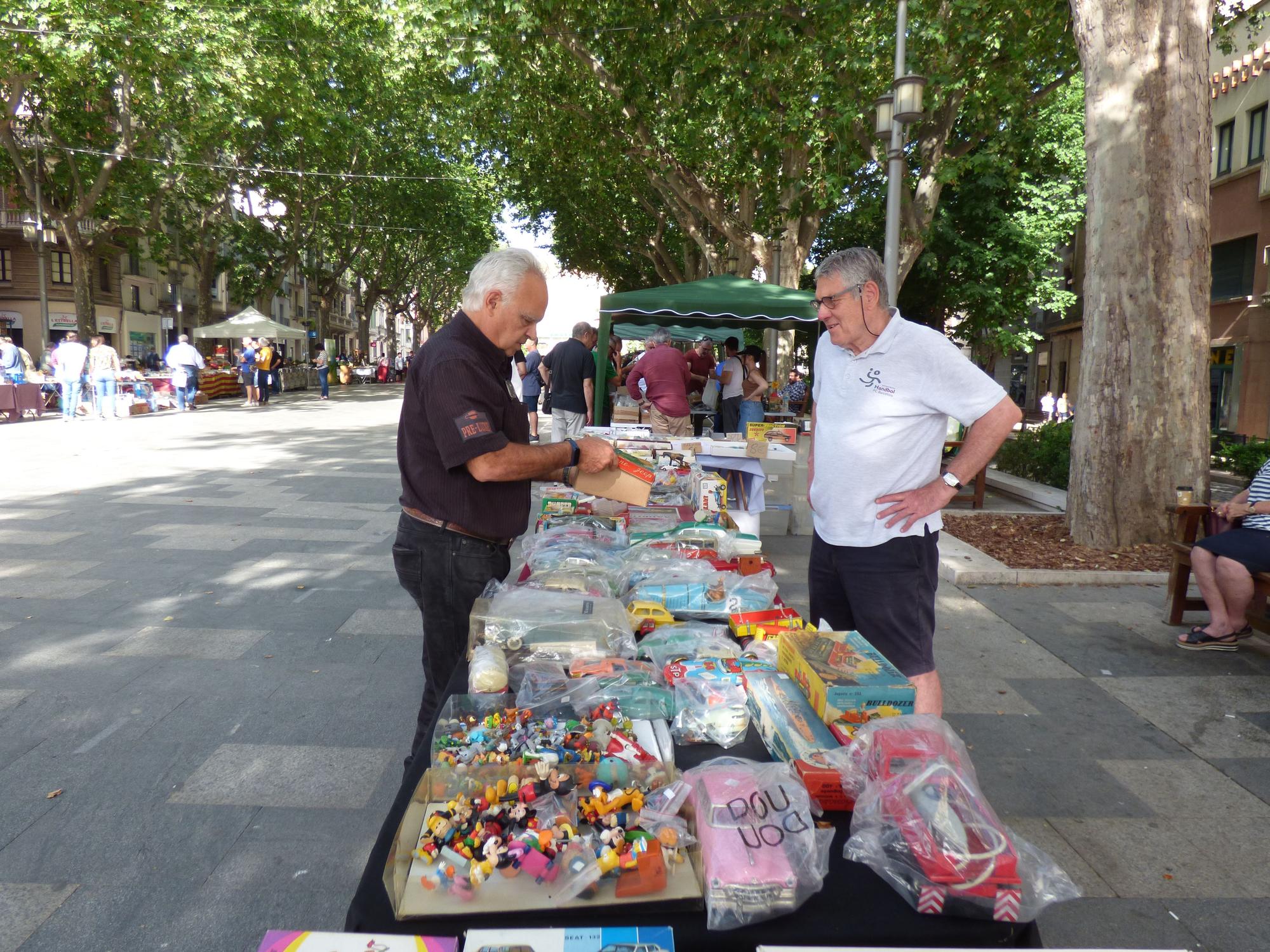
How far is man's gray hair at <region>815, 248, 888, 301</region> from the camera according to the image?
2768 millimetres

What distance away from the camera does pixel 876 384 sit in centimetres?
279

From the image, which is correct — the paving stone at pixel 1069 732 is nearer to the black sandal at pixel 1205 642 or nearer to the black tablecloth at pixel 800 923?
the black sandal at pixel 1205 642

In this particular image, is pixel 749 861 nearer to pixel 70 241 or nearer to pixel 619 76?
pixel 619 76

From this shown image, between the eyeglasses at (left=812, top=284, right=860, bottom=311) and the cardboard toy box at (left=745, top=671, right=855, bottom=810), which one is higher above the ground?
the eyeglasses at (left=812, top=284, right=860, bottom=311)

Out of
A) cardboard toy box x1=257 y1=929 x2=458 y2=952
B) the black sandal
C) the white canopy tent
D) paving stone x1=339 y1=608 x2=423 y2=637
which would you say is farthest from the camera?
the white canopy tent

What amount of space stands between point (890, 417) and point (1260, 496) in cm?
348

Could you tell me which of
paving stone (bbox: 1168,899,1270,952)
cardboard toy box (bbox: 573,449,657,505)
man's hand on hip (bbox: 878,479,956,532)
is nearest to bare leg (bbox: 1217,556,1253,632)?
paving stone (bbox: 1168,899,1270,952)

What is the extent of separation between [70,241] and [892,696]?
26.8 meters

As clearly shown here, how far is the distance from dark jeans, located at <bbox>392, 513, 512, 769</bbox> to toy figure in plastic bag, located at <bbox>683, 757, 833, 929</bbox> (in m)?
1.21

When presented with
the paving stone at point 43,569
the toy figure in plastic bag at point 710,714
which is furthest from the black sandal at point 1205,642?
the paving stone at point 43,569

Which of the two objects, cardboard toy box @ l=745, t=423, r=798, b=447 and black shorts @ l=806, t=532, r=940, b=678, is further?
cardboard toy box @ l=745, t=423, r=798, b=447

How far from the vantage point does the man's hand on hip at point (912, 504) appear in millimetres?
2754

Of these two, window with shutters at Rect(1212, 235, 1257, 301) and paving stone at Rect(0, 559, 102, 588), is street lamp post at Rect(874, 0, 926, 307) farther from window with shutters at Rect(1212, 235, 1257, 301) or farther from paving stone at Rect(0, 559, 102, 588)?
window with shutters at Rect(1212, 235, 1257, 301)

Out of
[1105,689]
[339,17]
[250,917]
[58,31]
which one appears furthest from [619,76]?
[250,917]
